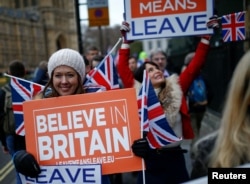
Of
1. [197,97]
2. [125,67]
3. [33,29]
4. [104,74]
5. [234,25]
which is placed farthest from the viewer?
[33,29]

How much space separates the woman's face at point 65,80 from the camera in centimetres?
296

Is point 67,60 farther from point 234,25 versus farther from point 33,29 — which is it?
point 33,29

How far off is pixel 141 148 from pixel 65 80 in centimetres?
78

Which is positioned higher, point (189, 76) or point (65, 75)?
point (65, 75)

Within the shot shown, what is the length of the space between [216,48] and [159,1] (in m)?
6.25

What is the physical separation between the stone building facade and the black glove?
1918 inches

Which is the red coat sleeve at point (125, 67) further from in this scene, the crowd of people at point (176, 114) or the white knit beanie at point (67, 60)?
the white knit beanie at point (67, 60)

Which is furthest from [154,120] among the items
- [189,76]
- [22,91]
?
[22,91]

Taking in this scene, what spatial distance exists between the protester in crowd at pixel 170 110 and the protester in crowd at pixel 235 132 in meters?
1.59

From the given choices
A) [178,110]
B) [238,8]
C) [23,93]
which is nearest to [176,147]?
[178,110]

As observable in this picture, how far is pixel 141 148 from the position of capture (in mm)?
2627

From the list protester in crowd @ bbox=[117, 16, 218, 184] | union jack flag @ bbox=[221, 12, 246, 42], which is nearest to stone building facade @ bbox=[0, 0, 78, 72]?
union jack flag @ bbox=[221, 12, 246, 42]

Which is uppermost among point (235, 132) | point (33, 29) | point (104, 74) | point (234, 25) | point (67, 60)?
point (33, 29)

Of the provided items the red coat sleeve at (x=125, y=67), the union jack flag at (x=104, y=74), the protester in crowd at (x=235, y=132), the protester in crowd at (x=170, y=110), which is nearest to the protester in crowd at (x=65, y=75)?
the union jack flag at (x=104, y=74)
